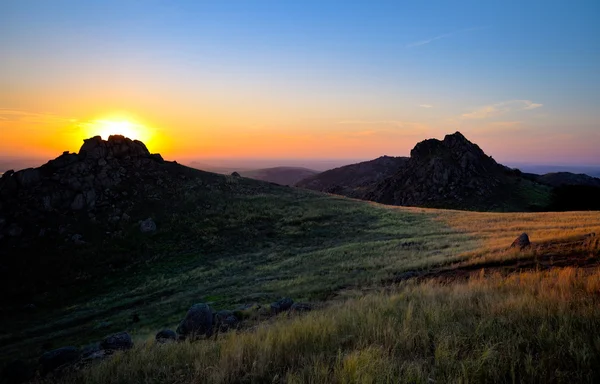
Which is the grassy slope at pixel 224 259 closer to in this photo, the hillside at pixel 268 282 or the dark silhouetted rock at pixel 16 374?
the hillside at pixel 268 282

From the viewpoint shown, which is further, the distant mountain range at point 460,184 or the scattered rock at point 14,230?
the distant mountain range at point 460,184

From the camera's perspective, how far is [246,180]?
60.4 meters

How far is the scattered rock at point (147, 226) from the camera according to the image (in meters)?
36.5

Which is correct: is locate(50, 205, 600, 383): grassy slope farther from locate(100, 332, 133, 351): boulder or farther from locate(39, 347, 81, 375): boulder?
locate(39, 347, 81, 375): boulder

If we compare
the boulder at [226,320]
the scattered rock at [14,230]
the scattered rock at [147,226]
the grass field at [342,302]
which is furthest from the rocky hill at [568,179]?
the scattered rock at [14,230]

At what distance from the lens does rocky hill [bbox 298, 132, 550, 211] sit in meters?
73.0

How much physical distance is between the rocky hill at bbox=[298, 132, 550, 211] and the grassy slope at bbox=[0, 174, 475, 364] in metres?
41.1

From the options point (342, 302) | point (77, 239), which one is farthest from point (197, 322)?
point (77, 239)

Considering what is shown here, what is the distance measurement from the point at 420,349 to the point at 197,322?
6.68 m

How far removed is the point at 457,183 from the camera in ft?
271

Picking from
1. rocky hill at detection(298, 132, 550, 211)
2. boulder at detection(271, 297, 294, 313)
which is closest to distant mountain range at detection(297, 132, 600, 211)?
rocky hill at detection(298, 132, 550, 211)

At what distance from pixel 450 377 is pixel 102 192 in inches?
1849

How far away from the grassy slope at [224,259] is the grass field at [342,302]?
0.57 feet

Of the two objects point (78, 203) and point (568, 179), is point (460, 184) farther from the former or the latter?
point (568, 179)
